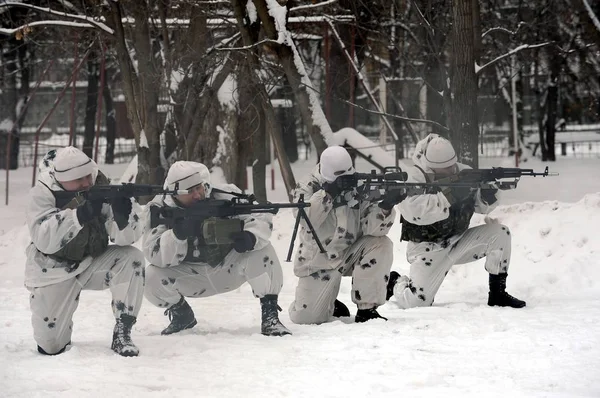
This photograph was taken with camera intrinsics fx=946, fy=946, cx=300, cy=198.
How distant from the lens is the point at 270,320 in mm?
6410

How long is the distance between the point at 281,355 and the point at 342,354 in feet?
1.20

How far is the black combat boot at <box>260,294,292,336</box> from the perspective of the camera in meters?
6.36

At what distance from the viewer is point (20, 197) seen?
1770 centimetres

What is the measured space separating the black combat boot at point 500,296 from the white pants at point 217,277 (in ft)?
5.81

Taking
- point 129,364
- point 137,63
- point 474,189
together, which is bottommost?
point 129,364

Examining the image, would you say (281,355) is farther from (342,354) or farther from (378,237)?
(378,237)

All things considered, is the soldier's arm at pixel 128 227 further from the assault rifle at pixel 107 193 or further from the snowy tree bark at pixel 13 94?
the snowy tree bark at pixel 13 94

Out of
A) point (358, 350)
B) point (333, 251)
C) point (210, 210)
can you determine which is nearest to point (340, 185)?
point (333, 251)

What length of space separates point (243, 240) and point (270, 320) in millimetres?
575

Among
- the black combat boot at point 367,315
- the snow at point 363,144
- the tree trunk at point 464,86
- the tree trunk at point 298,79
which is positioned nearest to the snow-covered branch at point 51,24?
the tree trunk at point 298,79

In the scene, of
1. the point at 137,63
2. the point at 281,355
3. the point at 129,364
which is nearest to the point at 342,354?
the point at 281,355

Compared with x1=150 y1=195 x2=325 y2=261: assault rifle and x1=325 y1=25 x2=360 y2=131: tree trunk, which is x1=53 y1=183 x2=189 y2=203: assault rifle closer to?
x1=150 y1=195 x2=325 y2=261: assault rifle

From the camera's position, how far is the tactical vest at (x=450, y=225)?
7.48m

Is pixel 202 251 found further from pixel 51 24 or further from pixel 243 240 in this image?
pixel 51 24
